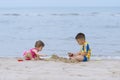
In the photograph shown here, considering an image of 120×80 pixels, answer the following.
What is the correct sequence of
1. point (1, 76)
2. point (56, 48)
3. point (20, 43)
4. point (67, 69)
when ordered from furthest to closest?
1. point (20, 43)
2. point (56, 48)
3. point (67, 69)
4. point (1, 76)

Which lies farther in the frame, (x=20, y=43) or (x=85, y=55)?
(x=20, y=43)

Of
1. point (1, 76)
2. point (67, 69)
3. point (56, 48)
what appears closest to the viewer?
point (1, 76)

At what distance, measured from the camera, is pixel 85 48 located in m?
9.34

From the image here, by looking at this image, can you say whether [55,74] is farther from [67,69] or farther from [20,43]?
[20,43]

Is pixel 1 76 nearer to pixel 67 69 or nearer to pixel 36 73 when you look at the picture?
pixel 36 73

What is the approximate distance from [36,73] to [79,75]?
0.78 metres

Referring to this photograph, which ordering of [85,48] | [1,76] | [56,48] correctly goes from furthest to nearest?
[56,48] < [85,48] < [1,76]

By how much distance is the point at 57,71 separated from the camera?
7.96 metres

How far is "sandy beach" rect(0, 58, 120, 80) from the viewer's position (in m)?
7.31

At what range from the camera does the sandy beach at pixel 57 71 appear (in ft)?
24.0

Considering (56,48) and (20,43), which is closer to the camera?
(56,48)

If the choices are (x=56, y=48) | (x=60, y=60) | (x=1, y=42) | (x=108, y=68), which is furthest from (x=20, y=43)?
(x=108, y=68)

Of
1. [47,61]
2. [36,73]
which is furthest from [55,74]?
[47,61]

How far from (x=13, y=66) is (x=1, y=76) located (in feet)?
4.03
